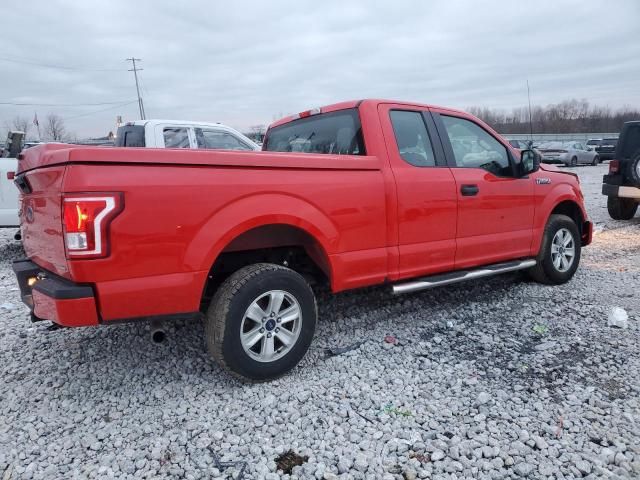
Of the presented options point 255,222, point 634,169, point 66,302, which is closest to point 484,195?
point 255,222

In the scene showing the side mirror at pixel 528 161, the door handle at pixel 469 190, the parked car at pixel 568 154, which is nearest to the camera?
the door handle at pixel 469 190

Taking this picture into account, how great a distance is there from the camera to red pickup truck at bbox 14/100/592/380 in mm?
2467

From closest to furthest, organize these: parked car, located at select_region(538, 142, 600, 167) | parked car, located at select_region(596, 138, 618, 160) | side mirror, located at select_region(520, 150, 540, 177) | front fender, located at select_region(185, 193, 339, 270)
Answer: front fender, located at select_region(185, 193, 339, 270) → side mirror, located at select_region(520, 150, 540, 177) → parked car, located at select_region(538, 142, 600, 167) → parked car, located at select_region(596, 138, 618, 160)

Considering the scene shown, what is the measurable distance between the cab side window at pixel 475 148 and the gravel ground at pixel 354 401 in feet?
4.43

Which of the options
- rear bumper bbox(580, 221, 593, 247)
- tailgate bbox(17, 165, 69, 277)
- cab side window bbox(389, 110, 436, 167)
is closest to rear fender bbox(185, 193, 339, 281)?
tailgate bbox(17, 165, 69, 277)

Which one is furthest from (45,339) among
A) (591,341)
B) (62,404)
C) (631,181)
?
(631,181)

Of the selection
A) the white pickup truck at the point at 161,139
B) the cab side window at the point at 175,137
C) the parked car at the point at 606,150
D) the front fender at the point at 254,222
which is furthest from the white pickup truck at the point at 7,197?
the parked car at the point at 606,150

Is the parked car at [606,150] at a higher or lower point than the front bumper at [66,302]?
higher

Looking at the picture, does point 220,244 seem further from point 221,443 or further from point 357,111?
point 357,111

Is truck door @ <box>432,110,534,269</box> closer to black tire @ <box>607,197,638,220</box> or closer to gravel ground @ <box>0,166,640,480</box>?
gravel ground @ <box>0,166,640,480</box>

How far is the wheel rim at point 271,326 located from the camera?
9.68 feet

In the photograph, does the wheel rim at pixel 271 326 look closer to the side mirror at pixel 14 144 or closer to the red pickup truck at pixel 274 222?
the red pickup truck at pixel 274 222

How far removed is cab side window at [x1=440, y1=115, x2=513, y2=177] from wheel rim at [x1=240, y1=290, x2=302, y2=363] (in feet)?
6.85

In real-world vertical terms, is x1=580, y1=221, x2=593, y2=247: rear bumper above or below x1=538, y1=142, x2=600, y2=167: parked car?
below
